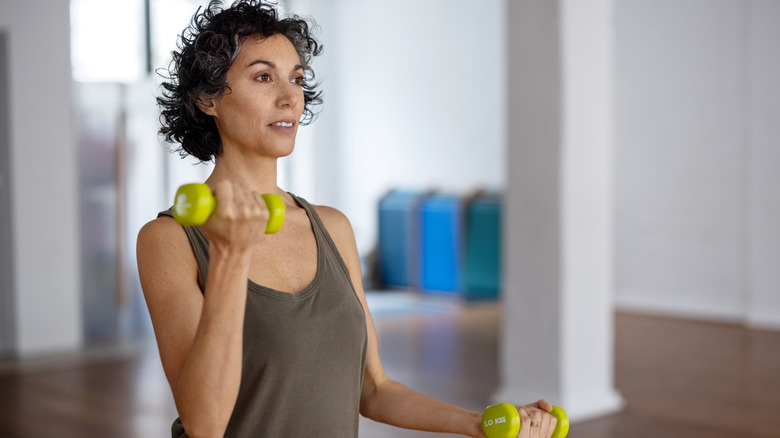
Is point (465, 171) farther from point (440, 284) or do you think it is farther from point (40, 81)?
point (40, 81)

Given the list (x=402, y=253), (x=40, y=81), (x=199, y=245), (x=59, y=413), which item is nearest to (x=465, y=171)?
(x=402, y=253)

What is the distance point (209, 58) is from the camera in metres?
1.42

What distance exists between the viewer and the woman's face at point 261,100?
1.44 m

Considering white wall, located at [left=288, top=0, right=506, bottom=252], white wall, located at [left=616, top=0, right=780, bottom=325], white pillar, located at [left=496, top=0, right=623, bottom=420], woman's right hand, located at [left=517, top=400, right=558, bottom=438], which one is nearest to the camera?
woman's right hand, located at [left=517, top=400, right=558, bottom=438]

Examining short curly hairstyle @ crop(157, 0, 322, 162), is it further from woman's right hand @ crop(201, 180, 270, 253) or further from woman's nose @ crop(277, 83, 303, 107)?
woman's right hand @ crop(201, 180, 270, 253)

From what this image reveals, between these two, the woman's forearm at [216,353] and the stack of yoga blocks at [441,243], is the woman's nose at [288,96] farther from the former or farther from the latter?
the stack of yoga blocks at [441,243]

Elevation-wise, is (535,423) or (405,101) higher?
(405,101)

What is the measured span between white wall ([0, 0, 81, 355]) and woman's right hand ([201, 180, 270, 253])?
18.2 feet

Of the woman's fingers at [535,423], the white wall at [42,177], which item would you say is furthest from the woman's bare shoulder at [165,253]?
the white wall at [42,177]

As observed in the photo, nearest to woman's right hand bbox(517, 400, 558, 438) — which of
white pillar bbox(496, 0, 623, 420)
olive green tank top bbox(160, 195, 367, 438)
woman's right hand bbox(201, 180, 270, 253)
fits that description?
olive green tank top bbox(160, 195, 367, 438)

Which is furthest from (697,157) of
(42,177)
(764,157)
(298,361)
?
(298,361)

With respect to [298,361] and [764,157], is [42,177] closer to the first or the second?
[298,361]

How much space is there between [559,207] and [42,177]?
12.7ft

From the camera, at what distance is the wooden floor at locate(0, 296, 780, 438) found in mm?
4176
